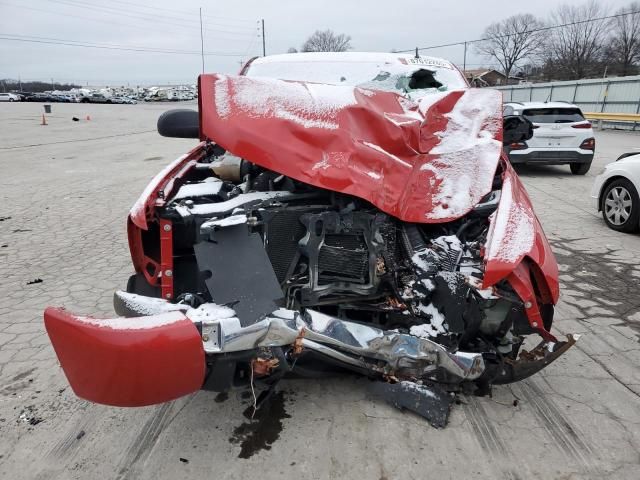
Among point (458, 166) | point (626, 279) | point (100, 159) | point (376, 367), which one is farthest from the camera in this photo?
point (100, 159)

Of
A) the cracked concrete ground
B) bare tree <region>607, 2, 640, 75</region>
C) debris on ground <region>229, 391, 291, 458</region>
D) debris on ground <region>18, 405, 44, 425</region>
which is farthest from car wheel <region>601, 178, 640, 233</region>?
bare tree <region>607, 2, 640, 75</region>

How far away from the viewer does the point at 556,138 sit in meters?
9.73

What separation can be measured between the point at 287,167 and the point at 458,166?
1.10m

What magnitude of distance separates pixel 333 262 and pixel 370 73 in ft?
7.45

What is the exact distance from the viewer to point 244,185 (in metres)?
2.99

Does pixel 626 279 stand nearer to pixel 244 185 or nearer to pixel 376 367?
pixel 376 367

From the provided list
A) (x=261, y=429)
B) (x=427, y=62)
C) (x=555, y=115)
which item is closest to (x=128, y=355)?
(x=261, y=429)

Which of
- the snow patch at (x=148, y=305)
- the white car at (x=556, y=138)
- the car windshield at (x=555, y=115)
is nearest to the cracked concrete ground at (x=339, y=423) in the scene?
the snow patch at (x=148, y=305)

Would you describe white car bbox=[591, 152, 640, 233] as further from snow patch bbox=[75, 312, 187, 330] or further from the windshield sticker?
snow patch bbox=[75, 312, 187, 330]

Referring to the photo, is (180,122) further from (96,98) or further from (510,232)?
(96,98)

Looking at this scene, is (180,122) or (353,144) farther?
(180,122)

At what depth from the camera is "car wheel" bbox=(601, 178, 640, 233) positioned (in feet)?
19.0

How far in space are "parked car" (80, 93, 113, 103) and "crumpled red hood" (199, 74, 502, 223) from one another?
55.3 meters

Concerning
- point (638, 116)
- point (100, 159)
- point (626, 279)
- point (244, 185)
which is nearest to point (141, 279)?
point (244, 185)
